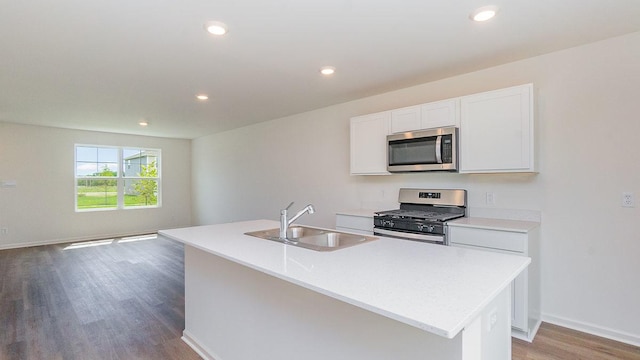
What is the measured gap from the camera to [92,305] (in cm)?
328

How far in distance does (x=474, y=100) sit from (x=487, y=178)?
0.77 meters

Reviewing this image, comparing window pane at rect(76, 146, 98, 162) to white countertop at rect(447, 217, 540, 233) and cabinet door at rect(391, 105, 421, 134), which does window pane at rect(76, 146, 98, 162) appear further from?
white countertop at rect(447, 217, 540, 233)

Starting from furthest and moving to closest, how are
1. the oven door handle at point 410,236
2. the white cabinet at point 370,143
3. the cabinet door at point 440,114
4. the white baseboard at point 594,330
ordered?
the white cabinet at point 370,143
the cabinet door at point 440,114
the oven door handle at point 410,236
the white baseboard at point 594,330

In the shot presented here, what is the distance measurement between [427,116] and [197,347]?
2851mm

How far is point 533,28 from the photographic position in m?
2.31

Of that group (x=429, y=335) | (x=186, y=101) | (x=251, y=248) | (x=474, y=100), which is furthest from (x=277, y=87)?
(x=429, y=335)

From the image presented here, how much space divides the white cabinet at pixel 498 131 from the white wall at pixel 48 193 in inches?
279

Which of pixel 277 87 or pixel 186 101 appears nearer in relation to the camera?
pixel 277 87

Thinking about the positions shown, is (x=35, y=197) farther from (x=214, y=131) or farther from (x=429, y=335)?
(x=429, y=335)

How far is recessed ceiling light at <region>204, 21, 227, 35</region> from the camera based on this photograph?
86.7 inches

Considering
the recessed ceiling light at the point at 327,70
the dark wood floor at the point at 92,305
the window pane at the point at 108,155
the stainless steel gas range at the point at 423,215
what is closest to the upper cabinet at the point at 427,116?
the stainless steel gas range at the point at 423,215

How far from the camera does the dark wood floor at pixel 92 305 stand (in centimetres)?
248

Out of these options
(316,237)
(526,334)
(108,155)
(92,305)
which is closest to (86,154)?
(108,155)

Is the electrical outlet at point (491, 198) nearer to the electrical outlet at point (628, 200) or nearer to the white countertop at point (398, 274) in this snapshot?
the electrical outlet at point (628, 200)
